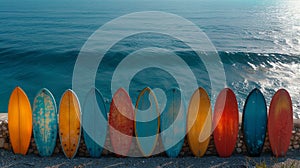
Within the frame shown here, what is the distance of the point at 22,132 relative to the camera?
4.57m

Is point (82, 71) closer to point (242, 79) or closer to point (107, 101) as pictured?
point (107, 101)

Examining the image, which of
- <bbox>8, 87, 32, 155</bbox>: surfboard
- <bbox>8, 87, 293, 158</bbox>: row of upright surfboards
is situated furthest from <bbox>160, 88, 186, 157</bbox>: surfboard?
<bbox>8, 87, 32, 155</bbox>: surfboard

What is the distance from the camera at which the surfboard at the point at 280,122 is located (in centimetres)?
466

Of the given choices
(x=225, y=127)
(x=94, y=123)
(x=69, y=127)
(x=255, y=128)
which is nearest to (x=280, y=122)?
(x=255, y=128)

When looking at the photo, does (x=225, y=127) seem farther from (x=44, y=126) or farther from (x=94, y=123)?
(x=44, y=126)

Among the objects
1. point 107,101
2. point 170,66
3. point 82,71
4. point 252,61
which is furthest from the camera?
point 252,61

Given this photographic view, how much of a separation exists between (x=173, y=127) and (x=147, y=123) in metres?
0.42

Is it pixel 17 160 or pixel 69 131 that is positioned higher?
pixel 69 131

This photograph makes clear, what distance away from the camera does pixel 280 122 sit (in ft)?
15.3

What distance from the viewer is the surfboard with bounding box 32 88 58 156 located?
4574 millimetres

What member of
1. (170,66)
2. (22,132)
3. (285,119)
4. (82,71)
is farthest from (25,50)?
(285,119)

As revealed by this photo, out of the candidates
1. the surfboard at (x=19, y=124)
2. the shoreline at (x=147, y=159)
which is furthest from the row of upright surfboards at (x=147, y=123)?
the shoreline at (x=147, y=159)

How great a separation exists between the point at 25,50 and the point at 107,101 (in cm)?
1022

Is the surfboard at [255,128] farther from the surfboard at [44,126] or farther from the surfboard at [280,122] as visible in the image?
the surfboard at [44,126]
